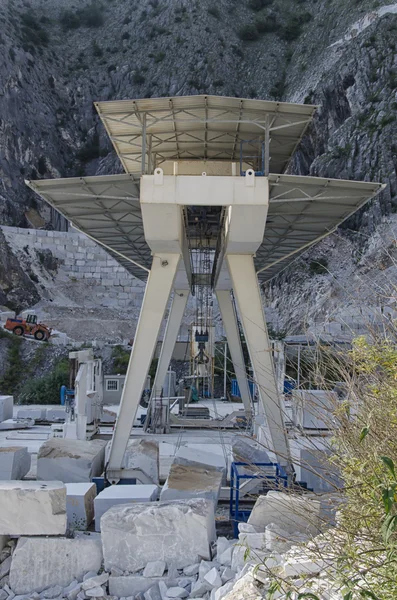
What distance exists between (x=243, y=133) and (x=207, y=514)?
10.1 metres

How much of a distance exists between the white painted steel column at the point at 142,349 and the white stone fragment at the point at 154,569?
5094 millimetres

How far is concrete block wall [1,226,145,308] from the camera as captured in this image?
182ft

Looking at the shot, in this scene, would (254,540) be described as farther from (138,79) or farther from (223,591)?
(138,79)

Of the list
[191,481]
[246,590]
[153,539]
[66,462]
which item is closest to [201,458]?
[191,481]

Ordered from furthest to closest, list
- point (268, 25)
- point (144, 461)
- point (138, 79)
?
point (268, 25) → point (138, 79) → point (144, 461)

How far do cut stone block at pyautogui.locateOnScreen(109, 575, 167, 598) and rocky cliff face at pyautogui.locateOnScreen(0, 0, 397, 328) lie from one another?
37.9m

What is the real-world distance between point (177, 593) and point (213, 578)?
1.74ft

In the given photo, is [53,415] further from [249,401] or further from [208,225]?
[208,225]

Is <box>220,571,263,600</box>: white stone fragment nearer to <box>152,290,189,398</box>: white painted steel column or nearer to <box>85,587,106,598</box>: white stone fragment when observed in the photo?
<box>85,587,106,598</box>: white stone fragment

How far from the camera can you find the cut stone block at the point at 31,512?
28.4 ft

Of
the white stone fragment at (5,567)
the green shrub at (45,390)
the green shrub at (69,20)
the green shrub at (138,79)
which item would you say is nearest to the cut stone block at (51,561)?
the white stone fragment at (5,567)

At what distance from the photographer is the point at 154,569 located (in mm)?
8133

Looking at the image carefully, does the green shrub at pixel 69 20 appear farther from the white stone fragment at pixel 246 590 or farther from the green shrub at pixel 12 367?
the white stone fragment at pixel 246 590

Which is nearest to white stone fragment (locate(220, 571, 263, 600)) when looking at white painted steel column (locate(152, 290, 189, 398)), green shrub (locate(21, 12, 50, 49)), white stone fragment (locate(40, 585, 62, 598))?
white stone fragment (locate(40, 585, 62, 598))
